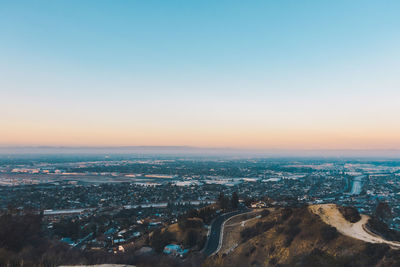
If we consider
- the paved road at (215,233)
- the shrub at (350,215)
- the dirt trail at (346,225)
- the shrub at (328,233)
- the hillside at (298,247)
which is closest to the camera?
the hillside at (298,247)

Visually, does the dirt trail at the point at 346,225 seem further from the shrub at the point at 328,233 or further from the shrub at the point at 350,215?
the shrub at the point at 328,233

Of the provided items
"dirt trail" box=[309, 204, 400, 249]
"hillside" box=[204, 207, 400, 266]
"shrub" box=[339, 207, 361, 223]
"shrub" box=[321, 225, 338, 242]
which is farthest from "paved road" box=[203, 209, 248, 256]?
"shrub" box=[339, 207, 361, 223]

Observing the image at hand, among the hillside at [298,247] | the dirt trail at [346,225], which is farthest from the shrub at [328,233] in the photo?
the dirt trail at [346,225]

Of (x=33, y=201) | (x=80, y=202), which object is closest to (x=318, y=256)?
(x=80, y=202)

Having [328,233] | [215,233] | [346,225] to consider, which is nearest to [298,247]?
[328,233]

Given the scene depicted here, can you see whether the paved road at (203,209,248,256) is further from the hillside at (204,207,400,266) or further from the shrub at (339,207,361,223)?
the shrub at (339,207,361,223)

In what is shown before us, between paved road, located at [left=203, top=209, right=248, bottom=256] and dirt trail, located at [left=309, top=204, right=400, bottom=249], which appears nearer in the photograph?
dirt trail, located at [left=309, top=204, right=400, bottom=249]

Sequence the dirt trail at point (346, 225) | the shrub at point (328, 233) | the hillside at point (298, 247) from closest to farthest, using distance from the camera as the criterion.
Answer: the hillside at point (298, 247)
the dirt trail at point (346, 225)
the shrub at point (328, 233)

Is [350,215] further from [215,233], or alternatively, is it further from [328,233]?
[215,233]
